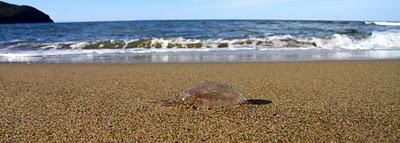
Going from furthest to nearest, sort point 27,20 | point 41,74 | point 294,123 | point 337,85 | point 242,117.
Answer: point 27,20
point 41,74
point 337,85
point 242,117
point 294,123

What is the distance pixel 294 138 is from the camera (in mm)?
3361

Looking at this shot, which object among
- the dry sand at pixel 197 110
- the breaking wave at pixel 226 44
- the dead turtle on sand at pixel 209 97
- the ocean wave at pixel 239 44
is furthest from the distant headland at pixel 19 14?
the dead turtle on sand at pixel 209 97

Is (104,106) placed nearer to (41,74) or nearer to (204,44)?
(41,74)

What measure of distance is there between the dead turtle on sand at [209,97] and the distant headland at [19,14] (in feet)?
207

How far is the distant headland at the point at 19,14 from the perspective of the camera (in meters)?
63.5

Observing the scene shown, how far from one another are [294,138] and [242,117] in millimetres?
783

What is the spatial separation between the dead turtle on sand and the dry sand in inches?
4.0

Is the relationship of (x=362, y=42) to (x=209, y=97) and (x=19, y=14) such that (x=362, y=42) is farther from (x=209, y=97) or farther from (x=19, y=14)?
(x=19, y=14)

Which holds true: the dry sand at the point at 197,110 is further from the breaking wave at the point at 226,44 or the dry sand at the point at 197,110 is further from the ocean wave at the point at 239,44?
the ocean wave at the point at 239,44

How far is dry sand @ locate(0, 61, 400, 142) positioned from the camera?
3.52 meters

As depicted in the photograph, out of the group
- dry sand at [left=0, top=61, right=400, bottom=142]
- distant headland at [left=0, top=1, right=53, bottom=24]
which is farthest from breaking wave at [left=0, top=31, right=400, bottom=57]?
distant headland at [left=0, top=1, right=53, bottom=24]

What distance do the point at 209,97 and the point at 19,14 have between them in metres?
67.3

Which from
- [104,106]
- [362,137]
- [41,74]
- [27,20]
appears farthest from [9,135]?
[27,20]

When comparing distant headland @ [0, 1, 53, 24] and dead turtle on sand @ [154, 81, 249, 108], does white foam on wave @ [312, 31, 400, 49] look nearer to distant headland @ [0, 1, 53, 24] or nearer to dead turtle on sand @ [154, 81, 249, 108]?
dead turtle on sand @ [154, 81, 249, 108]
